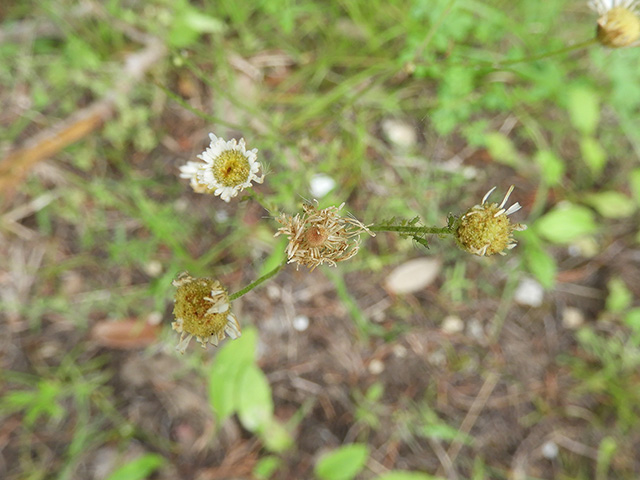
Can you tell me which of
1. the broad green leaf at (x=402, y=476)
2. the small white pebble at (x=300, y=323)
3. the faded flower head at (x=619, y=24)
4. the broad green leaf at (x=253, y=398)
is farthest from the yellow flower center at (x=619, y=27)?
the broad green leaf at (x=402, y=476)

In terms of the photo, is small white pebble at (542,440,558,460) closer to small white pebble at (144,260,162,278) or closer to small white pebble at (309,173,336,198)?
small white pebble at (309,173,336,198)

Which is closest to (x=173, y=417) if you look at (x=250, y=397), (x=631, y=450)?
(x=250, y=397)

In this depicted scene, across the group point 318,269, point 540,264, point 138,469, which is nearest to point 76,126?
point 318,269

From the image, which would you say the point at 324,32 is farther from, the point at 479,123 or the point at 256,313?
the point at 256,313

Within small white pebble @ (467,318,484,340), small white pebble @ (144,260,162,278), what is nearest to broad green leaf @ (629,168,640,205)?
small white pebble @ (467,318,484,340)

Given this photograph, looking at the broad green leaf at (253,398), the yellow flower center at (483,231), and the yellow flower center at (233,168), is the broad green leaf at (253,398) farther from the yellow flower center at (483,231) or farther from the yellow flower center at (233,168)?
the yellow flower center at (483,231)

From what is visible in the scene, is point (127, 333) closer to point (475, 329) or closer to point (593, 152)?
point (475, 329)
